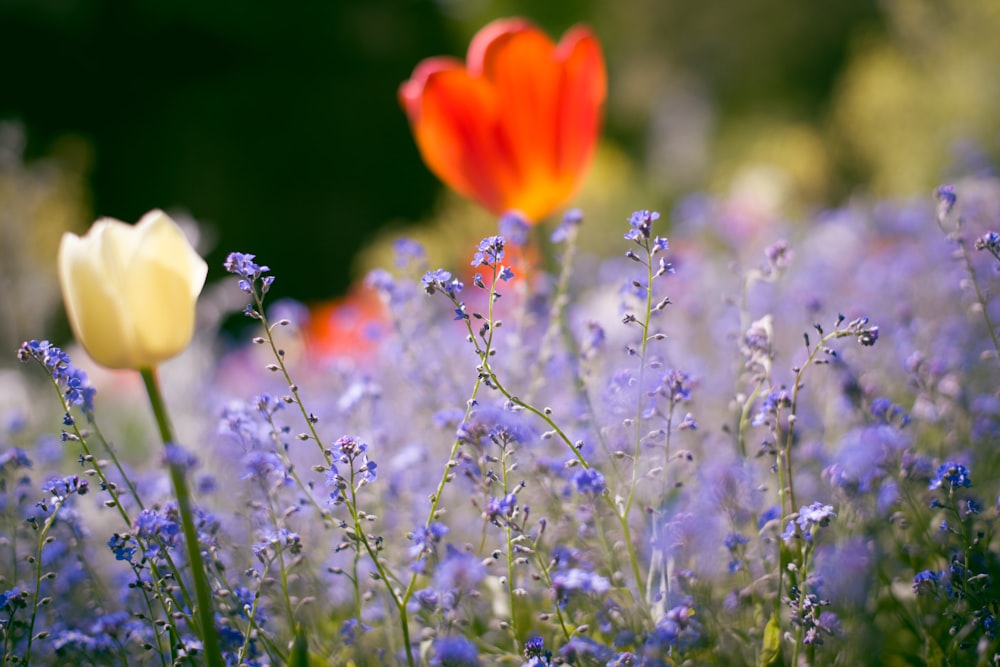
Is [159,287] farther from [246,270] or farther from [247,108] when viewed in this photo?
[247,108]

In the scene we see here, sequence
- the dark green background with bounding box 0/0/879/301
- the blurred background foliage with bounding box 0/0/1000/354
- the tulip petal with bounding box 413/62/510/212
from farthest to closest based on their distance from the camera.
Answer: the dark green background with bounding box 0/0/879/301 → the blurred background foliage with bounding box 0/0/1000/354 → the tulip petal with bounding box 413/62/510/212

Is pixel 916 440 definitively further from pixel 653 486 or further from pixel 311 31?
pixel 311 31

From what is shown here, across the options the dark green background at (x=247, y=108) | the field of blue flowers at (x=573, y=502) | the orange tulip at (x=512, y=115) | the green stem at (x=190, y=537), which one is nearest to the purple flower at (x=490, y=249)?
the field of blue flowers at (x=573, y=502)

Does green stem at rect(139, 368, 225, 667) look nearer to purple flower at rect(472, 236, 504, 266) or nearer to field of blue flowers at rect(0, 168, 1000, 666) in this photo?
field of blue flowers at rect(0, 168, 1000, 666)

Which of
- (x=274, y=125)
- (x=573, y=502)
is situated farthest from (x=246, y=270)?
(x=274, y=125)

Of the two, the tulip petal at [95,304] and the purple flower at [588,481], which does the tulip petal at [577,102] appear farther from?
the tulip petal at [95,304]

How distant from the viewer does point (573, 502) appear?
135 cm

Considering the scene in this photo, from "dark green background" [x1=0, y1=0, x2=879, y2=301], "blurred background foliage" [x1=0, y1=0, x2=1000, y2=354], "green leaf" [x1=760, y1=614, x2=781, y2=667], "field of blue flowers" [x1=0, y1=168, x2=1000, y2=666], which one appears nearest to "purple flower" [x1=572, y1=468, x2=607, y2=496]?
"field of blue flowers" [x1=0, y1=168, x2=1000, y2=666]

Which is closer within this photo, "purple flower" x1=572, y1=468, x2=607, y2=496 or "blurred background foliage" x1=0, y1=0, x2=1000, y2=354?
"purple flower" x1=572, y1=468, x2=607, y2=496

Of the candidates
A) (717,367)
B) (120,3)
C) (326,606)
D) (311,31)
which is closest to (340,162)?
(311,31)

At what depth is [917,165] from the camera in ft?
16.7

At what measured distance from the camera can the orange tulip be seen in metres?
1.53

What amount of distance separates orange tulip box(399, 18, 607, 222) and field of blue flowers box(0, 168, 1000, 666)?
0.10 metres

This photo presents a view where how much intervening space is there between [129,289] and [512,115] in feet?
2.78
